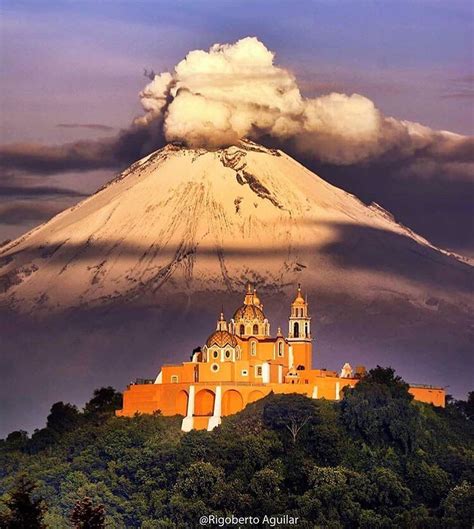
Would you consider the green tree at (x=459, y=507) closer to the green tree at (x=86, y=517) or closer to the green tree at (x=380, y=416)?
the green tree at (x=380, y=416)

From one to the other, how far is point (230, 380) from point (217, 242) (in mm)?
31873

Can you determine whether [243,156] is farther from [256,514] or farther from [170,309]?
[256,514]

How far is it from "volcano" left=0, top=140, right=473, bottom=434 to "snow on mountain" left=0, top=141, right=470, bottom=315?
0.26ft

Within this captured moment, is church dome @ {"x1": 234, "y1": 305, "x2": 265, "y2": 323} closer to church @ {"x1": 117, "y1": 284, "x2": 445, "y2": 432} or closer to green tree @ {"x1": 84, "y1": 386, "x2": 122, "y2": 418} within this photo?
church @ {"x1": 117, "y1": 284, "x2": 445, "y2": 432}

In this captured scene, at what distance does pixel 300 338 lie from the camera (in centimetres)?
8150

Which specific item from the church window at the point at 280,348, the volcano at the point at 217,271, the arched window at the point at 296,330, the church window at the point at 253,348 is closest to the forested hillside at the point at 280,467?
the church window at the point at 253,348

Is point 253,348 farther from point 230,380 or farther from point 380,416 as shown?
point 380,416

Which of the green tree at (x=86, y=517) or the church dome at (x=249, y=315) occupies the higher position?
the church dome at (x=249, y=315)

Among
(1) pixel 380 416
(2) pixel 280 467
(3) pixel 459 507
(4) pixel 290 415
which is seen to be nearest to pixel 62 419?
(4) pixel 290 415

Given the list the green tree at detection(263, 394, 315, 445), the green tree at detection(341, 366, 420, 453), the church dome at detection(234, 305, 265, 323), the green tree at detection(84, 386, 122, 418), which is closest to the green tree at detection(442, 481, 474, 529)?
the green tree at detection(341, 366, 420, 453)

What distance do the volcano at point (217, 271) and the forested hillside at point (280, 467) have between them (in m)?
27.3

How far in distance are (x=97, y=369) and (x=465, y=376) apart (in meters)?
17.1

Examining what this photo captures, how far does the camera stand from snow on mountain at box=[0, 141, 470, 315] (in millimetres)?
109062

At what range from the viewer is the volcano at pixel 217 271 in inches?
4242
